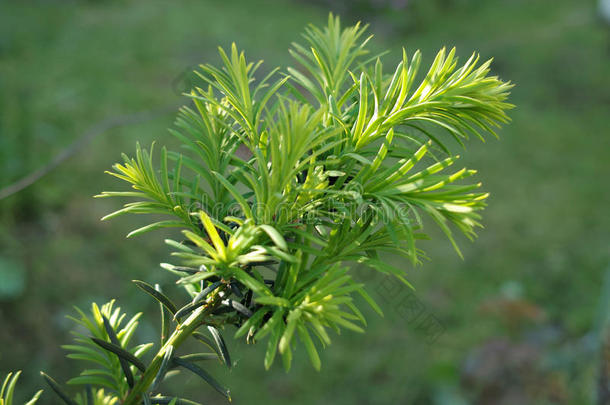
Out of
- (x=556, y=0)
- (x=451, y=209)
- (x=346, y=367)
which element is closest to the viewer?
(x=451, y=209)

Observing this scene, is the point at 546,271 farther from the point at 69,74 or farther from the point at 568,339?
the point at 69,74

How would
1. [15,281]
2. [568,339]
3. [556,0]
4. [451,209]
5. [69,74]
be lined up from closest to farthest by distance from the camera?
1. [451,209]
2. [15,281]
3. [568,339]
4. [69,74]
5. [556,0]

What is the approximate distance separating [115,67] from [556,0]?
4268 mm

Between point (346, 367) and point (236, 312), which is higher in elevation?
point (236, 312)

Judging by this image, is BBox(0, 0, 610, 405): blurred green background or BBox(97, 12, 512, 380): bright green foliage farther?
BBox(0, 0, 610, 405): blurred green background

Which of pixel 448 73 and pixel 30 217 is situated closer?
pixel 448 73

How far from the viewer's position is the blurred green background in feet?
5.68

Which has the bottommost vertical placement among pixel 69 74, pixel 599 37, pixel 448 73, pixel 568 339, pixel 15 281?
pixel 15 281

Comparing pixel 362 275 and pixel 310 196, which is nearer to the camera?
pixel 310 196

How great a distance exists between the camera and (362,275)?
0.75m

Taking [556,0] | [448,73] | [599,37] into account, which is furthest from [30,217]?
[556,0]

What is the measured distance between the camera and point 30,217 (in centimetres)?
192

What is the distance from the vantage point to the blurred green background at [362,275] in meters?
1.73

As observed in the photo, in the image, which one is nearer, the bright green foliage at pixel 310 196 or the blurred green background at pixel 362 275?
the bright green foliage at pixel 310 196
